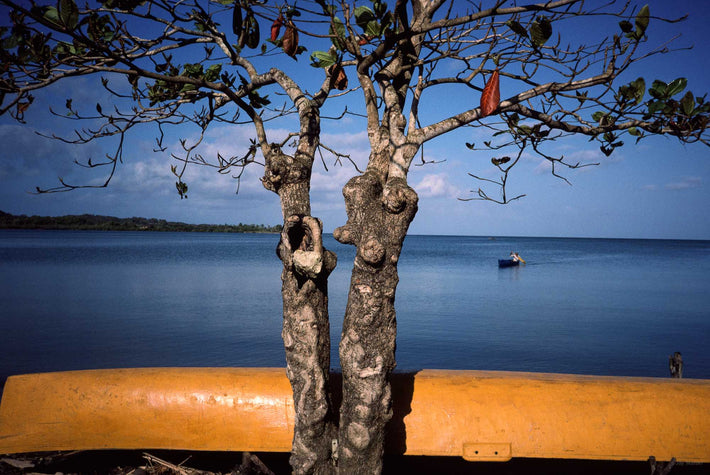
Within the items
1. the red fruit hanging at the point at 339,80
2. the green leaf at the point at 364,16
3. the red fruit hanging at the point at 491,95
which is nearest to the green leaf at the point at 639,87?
the red fruit hanging at the point at 491,95

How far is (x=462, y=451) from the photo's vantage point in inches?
109

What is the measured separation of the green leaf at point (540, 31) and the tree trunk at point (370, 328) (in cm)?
99

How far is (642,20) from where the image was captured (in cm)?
222

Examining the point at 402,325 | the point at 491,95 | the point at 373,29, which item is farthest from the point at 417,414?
the point at 402,325

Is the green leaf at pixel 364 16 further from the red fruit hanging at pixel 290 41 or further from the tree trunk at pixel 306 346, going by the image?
the tree trunk at pixel 306 346

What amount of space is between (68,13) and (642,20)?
2.62m

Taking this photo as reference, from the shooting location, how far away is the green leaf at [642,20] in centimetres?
219

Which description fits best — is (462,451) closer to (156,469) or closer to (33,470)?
(156,469)

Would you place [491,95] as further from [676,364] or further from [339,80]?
[676,364]

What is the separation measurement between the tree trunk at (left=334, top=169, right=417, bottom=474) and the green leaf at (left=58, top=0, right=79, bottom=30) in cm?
146

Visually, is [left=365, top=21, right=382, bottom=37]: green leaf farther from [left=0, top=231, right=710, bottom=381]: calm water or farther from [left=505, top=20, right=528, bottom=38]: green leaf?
[left=0, top=231, right=710, bottom=381]: calm water

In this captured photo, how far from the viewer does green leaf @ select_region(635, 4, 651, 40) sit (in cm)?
219

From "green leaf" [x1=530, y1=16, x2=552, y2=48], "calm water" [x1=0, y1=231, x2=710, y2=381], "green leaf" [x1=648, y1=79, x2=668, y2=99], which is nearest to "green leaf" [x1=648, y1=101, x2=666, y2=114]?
"green leaf" [x1=648, y1=79, x2=668, y2=99]

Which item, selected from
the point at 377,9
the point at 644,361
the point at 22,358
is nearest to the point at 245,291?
the point at 22,358
